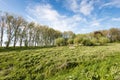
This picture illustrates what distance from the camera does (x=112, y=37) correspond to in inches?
2724

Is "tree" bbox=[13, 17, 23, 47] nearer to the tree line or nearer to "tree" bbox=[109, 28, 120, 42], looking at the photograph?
the tree line

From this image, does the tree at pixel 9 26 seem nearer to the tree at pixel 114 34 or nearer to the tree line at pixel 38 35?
the tree line at pixel 38 35

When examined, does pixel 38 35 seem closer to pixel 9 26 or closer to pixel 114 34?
pixel 9 26

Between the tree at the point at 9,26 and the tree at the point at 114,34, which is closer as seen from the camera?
the tree at the point at 9,26

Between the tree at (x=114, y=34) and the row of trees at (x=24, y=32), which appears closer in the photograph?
the row of trees at (x=24, y=32)

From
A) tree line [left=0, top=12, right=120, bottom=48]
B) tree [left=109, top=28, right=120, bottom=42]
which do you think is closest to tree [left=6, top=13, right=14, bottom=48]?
tree line [left=0, top=12, right=120, bottom=48]

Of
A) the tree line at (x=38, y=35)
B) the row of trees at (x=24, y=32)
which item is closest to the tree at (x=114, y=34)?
the tree line at (x=38, y=35)

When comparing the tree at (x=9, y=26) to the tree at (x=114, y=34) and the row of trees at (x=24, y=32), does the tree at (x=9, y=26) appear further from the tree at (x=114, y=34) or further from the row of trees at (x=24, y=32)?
the tree at (x=114, y=34)

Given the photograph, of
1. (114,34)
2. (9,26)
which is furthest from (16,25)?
(114,34)

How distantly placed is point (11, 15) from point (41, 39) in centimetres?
2236

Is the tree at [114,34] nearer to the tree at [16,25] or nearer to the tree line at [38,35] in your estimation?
the tree line at [38,35]

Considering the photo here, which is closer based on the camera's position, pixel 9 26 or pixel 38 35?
pixel 9 26

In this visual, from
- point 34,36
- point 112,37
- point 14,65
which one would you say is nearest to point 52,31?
point 34,36

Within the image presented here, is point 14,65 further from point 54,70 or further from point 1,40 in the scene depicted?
point 1,40
